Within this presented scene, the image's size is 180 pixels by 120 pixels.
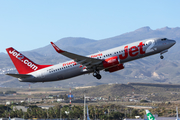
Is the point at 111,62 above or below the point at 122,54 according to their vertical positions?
below

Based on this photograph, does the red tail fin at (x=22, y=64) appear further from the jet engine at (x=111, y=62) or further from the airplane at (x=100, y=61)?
the jet engine at (x=111, y=62)

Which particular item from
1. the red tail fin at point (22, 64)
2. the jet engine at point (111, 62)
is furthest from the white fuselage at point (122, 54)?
the red tail fin at point (22, 64)

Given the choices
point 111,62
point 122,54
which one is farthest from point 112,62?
point 122,54

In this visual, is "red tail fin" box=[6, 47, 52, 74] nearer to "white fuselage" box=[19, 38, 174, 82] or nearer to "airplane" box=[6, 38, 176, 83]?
"airplane" box=[6, 38, 176, 83]

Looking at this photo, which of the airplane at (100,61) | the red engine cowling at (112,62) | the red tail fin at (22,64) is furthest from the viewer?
the red tail fin at (22,64)

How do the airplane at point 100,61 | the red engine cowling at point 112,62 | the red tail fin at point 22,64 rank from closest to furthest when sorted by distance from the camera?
the red engine cowling at point 112,62 < the airplane at point 100,61 < the red tail fin at point 22,64

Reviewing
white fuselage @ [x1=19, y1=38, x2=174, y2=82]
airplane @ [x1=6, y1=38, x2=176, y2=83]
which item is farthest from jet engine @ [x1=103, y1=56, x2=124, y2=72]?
white fuselage @ [x1=19, y1=38, x2=174, y2=82]

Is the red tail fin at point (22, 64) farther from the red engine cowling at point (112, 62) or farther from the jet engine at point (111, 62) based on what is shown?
the red engine cowling at point (112, 62)

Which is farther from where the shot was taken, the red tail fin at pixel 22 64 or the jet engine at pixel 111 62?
the red tail fin at pixel 22 64

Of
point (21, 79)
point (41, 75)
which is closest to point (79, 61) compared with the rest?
point (41, 75)

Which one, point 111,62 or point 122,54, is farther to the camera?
point 122,54

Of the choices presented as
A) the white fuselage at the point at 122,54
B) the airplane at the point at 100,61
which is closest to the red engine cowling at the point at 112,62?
the airplane at the point at 100,61

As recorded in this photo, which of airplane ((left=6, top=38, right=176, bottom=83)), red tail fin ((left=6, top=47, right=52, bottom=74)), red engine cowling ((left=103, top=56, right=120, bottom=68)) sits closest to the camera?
red engine cowling ((left=103, top=56, right=120, bottom=68))

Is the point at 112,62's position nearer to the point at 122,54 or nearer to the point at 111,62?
the point at 111,62
